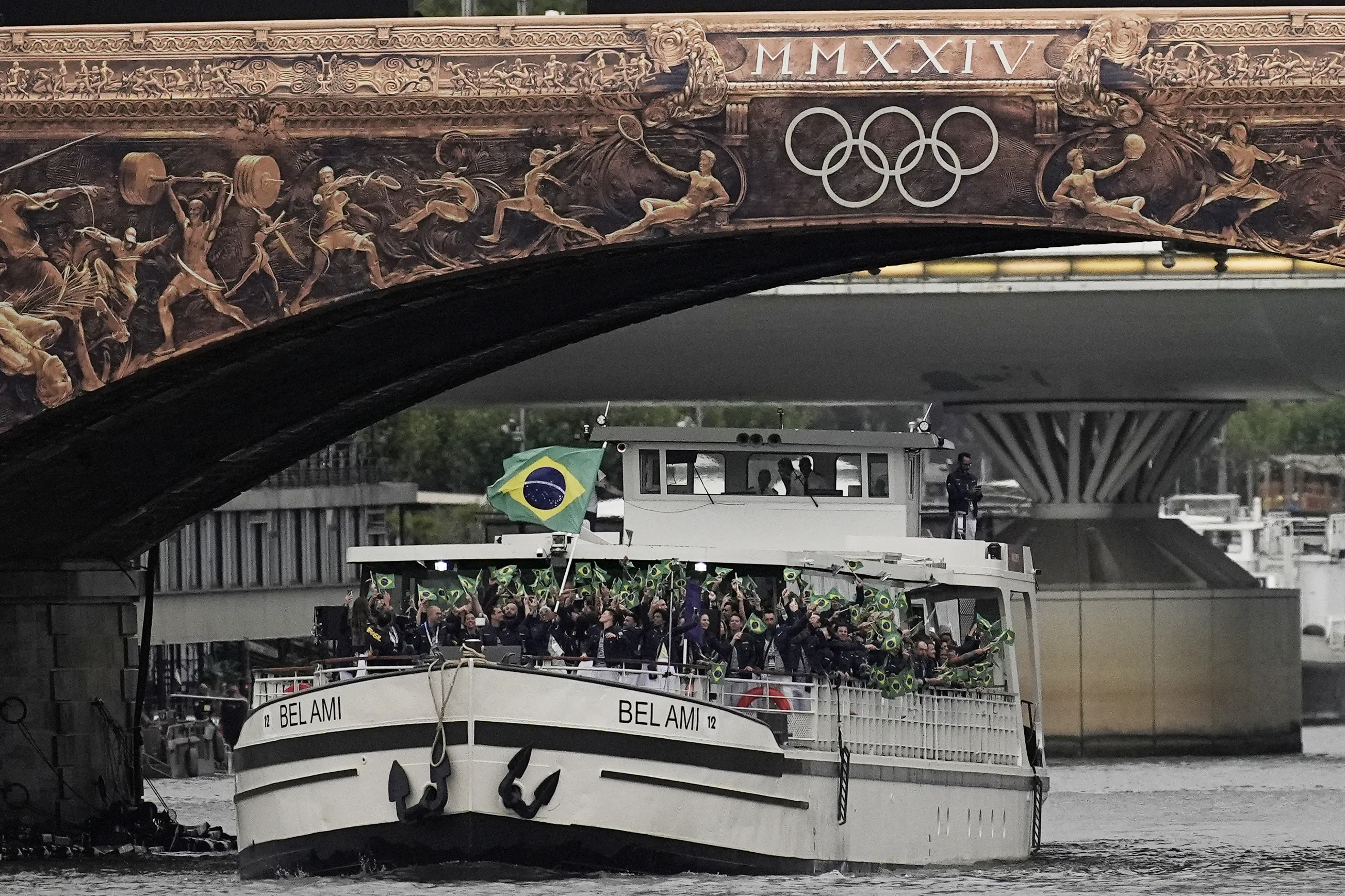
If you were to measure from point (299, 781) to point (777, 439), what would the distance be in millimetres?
10748

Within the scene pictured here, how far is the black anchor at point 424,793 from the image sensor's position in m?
32.1

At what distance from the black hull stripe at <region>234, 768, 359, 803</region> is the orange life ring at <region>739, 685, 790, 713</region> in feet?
15.2

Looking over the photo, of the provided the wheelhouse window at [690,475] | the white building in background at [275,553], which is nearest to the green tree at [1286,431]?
the white building in background at [275,553]

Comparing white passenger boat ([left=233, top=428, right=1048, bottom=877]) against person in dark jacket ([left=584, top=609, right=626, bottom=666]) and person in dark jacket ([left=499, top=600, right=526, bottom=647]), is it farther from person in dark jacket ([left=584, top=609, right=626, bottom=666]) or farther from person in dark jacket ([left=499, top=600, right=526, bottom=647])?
person in dark jacket ([left=499, top=600, right=526, bottom=647])

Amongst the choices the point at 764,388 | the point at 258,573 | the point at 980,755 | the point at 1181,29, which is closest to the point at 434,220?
the point at 1181,29

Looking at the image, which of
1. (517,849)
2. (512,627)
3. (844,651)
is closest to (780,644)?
(844,651)

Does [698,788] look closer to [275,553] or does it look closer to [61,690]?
[61,690]

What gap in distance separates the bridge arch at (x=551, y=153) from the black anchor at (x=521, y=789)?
209 inches

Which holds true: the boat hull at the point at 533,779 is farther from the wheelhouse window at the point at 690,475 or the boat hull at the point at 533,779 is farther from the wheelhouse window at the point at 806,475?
the wheelhouse window at the point at 690,475

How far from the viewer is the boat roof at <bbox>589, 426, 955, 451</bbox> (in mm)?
41500

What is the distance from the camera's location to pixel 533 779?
3225 centimetres

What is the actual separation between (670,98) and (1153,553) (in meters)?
37.2

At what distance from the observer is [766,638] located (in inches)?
1378

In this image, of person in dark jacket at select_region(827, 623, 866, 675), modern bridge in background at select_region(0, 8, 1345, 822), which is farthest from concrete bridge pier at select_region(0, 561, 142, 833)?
person in dark jacket at select_region(827, 623, 866, 675)
